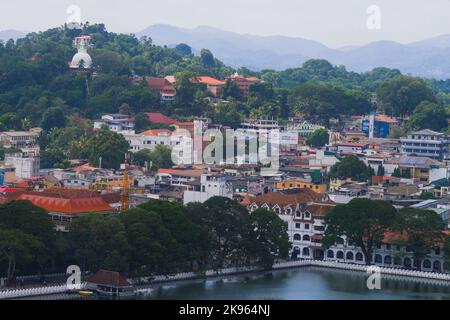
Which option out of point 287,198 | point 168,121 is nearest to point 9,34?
point 168,121

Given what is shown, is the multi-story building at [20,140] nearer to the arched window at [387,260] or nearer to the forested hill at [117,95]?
the forested hill at [117,95]

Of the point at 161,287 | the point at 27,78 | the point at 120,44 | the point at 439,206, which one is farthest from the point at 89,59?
the point at 161,287

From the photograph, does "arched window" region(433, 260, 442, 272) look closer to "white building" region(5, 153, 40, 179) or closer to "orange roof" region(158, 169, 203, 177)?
"orange roof" region(158, 169, 203, 177)

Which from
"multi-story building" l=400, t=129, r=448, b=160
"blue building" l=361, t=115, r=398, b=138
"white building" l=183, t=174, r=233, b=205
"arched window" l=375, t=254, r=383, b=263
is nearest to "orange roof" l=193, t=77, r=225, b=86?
"blue building" l=361, t=115, r=398, b=138

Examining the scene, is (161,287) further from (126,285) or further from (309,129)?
(309,129)

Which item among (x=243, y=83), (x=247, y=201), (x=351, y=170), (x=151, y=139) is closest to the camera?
(x=247, y=201)

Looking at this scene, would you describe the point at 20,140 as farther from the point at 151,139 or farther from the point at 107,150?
the point at 107,150
